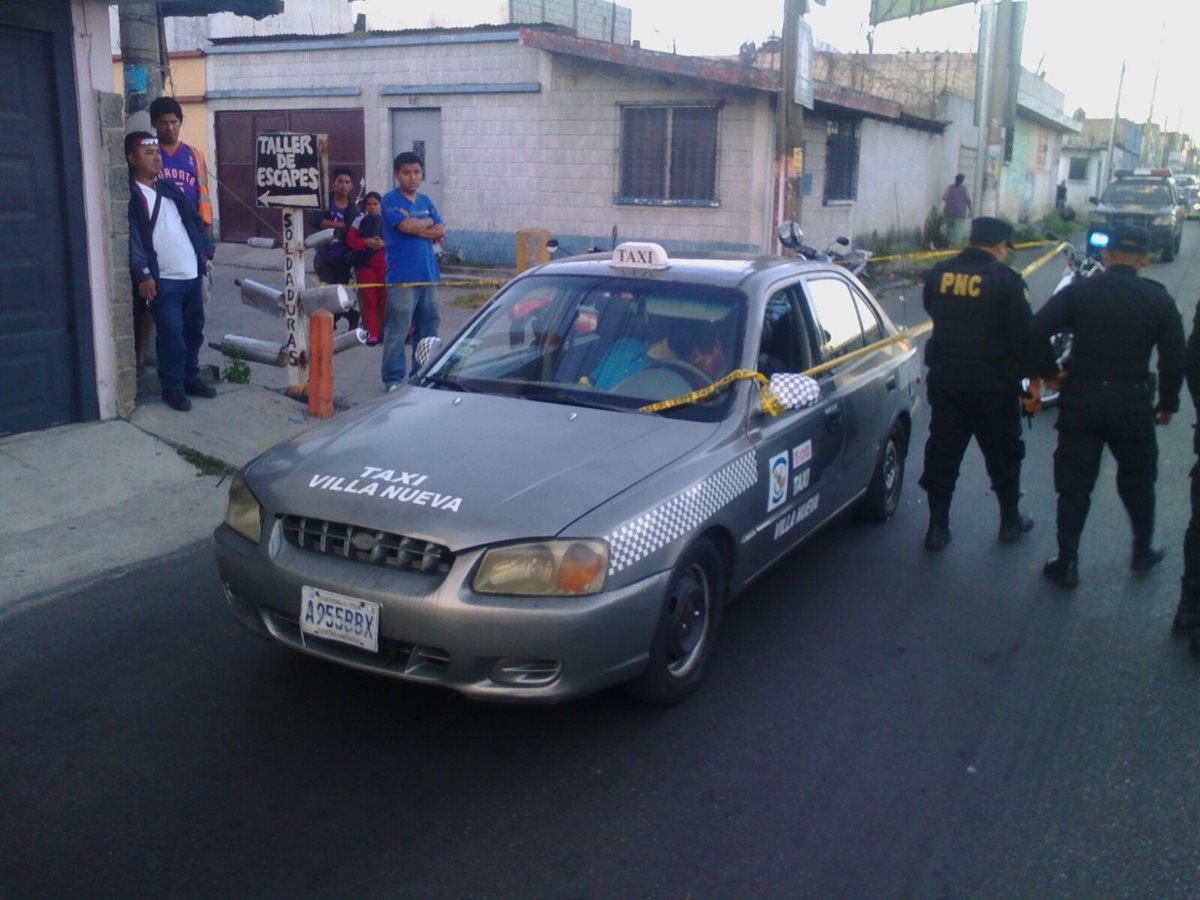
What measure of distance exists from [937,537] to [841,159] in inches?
622

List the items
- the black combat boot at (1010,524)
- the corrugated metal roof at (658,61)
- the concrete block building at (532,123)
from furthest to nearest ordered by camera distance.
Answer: the concrete block building at (532,123), the corrugated metal roof at (658,61), the black combat boot at (1010,524)

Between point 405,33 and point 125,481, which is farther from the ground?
point 405,33

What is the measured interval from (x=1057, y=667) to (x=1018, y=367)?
69.6 inches

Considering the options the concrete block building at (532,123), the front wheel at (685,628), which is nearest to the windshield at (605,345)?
the front wheel at (685,628)

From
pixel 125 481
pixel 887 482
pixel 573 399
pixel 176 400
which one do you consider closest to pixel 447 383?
pixel 573 399

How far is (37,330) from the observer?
7.13 meters

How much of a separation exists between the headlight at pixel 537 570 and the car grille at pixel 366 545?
0.15m

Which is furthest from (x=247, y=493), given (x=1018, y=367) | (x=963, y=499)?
(x=963, y=499)

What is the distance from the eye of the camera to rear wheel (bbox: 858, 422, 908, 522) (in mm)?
6500

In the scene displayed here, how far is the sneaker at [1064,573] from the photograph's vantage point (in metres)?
5.68

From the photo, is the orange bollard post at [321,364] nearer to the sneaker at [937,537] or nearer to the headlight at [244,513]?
the headlight at [244,513]

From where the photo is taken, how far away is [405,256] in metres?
8.87

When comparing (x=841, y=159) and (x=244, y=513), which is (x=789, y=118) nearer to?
(x=841, y=159)

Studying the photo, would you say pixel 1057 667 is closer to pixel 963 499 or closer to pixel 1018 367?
pixel 1018 367
